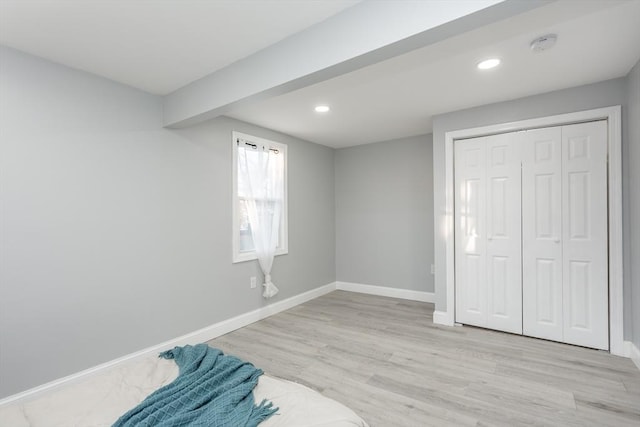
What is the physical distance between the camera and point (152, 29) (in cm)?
197

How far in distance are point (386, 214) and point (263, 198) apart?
6.58 ft

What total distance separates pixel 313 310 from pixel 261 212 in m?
1.49

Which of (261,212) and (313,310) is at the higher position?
(261,212)

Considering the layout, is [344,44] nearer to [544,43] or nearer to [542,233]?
[544,43]

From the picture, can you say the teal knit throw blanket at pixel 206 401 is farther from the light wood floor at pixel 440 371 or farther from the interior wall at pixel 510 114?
the interior wall at pixel 510 114

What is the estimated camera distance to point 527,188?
3234mm

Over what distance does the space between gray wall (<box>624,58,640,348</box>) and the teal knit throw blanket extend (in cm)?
308

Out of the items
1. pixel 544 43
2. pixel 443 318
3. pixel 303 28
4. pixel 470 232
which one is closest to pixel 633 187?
pixel 470 232

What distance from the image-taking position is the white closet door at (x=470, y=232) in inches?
137

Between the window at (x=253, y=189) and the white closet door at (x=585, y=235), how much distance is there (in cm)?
313

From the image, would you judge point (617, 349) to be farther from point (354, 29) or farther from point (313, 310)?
point (354, 29)

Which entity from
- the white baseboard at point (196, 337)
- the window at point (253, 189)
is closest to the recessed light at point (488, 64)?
the window at point (253, 189)

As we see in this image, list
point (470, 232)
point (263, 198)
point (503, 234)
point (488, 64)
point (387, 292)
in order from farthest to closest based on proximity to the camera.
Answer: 1. point (387, 292)
2. point (263, 198)
3. point (470, 232)
4. point (503, 234)
5. point (488, 64)

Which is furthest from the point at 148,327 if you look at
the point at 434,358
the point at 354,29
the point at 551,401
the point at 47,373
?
the point at 551,401
